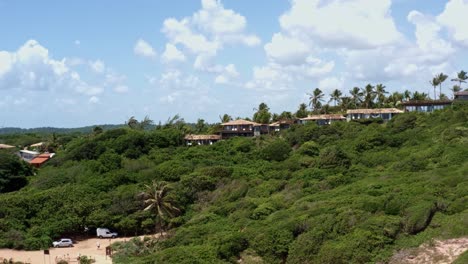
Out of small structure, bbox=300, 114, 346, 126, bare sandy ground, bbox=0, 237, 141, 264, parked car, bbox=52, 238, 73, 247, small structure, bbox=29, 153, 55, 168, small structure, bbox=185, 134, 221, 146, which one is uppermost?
small structure, bbox=300, 114, 346, 126

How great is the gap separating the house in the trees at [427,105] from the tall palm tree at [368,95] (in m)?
13.4

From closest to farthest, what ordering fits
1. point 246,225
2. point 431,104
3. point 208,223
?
1. point 246,225
2. point 208,223
3. point 431,104

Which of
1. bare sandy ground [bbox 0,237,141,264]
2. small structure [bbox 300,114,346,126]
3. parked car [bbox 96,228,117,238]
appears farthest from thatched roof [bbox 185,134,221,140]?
bare sandy ground [bbox 0,237,141,264]

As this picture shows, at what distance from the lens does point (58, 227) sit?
5191 centimetres

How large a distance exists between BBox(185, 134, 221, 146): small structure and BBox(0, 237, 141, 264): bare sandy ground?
3984 cm

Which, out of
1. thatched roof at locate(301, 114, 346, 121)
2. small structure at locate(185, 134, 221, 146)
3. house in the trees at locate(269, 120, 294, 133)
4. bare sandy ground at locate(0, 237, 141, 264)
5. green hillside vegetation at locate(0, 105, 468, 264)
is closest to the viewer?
green hillside vegetation at locate(0, 105, 468, 264)

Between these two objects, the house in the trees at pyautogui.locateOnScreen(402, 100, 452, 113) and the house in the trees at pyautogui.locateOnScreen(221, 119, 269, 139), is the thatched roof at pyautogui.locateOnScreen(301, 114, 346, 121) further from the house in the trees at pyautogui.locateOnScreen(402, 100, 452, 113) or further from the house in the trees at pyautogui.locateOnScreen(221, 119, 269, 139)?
the house in the trees at pyautogui.locateOnScreen(402, 100, 452, 113)

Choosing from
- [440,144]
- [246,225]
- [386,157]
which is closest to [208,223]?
[246,225]

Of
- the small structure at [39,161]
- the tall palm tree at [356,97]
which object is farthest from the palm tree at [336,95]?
the small structure at [39,161]

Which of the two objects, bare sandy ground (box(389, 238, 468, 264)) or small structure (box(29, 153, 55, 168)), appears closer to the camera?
bare sandy ground (box(389, 238, 468, 264))

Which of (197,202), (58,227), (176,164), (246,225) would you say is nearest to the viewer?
(246,225)

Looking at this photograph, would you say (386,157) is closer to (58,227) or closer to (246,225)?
(246,225)

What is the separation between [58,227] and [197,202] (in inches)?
574

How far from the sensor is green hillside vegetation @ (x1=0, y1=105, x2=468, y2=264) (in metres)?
37.1
